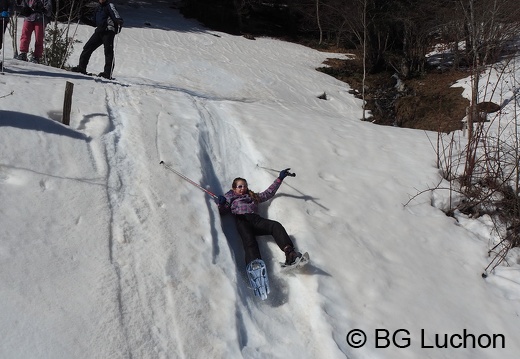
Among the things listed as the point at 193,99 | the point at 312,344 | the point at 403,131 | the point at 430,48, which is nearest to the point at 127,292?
the point at 312,344

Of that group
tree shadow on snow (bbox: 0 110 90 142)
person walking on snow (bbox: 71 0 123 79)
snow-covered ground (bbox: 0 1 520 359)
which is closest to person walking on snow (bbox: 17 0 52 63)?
person walking on snow (bbox: 71 0 123 79)

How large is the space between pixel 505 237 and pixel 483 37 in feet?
31.5

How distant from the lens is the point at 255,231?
4938mm

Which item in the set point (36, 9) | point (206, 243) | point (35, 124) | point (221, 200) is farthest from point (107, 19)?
point (206, 243)

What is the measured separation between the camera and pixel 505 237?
573cm

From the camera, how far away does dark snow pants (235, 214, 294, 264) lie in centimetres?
461

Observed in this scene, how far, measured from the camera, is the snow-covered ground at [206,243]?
135 inches

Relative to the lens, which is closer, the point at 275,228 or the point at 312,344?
the point at 312,344

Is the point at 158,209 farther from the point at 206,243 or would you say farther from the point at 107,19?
the point at 107,19

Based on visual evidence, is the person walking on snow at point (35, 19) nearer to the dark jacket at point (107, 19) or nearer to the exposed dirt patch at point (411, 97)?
the dark jacket at point (107, 19)

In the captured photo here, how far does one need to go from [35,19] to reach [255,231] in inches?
250

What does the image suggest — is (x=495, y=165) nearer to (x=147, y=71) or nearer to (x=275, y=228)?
(x=275, y=228)

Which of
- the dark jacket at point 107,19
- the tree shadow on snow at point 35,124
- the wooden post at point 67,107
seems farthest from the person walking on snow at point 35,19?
the tree shadow on snow at point 35,124

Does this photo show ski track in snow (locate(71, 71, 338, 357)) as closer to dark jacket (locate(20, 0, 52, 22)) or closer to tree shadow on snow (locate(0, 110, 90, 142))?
tree shadow on snow (locate(0, 110, 90, 142))
